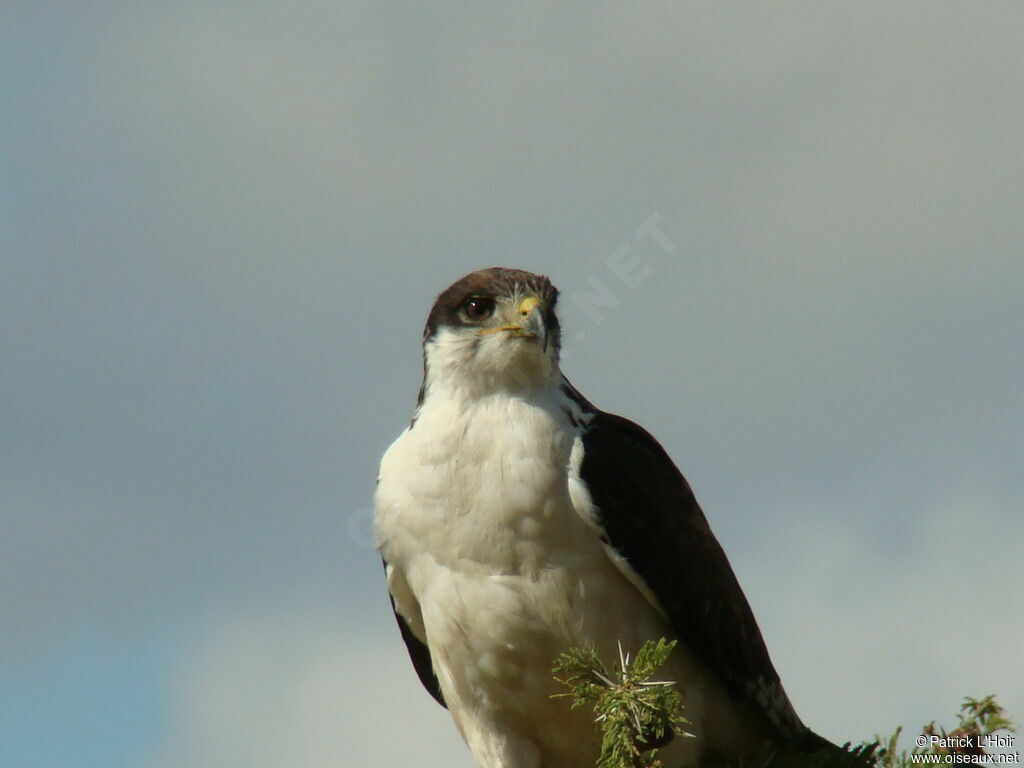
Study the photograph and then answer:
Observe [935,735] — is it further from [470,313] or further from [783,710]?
[470,313]

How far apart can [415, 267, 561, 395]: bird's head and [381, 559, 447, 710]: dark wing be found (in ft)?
4.10

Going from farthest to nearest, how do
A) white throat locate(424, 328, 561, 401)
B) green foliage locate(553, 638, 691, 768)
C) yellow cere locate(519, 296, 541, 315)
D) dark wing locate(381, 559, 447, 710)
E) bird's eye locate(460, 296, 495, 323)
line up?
dark wing locate(381, 559, 447, 710) → bird's eye locate(460, 296, 495, 323) → yellow cere locate(519, 296, 541, 315) → white throat locate(424, 328, 561, 401) → green foliage locate(553, 638, 691, 768)

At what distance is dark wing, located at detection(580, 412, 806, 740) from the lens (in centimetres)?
695

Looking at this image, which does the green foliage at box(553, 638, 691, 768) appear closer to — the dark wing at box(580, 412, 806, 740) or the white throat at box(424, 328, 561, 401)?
the dark wing at box(580, 412, 806, 740)

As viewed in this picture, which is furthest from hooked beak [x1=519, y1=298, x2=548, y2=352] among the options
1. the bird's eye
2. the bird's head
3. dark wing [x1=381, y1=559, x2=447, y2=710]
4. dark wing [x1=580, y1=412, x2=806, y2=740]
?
dark wing [x1=381, y1=559, x2=447, y2=710]

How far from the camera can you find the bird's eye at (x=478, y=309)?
7.39m

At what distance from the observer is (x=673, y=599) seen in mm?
7098

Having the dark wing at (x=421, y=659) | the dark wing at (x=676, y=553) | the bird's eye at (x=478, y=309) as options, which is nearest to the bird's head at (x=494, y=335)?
the bird's eye at (x=478, y=309)

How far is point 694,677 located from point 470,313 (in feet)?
6.98

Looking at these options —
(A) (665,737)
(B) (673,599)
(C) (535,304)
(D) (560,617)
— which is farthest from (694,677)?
(A) (665,737)

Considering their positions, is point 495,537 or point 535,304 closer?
point 495,537

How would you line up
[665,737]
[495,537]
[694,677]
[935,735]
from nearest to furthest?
[665,737]
[935,735]
[495,537]
[694,677]

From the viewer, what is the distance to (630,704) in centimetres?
436

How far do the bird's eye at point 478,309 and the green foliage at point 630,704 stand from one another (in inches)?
121
